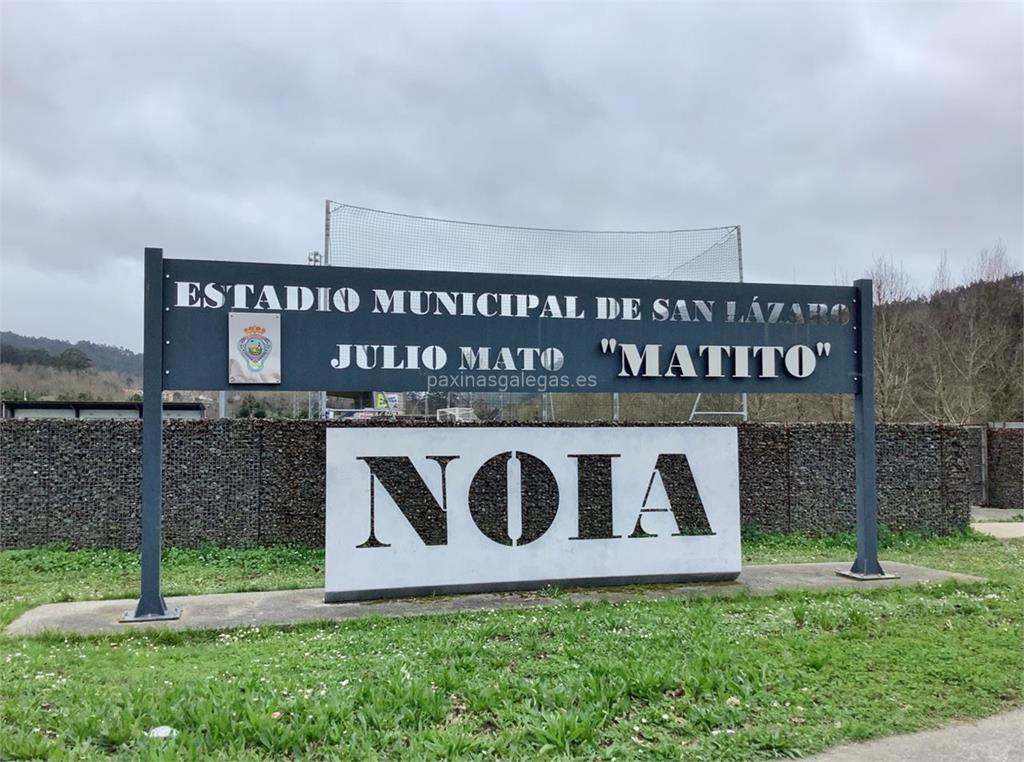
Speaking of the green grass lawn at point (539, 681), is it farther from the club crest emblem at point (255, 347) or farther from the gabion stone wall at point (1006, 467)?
the gabion stone wall at point (1006, 467)

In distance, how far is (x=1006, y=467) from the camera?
62.7ft

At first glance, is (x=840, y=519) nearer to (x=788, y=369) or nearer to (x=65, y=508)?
(x=788, y=369)

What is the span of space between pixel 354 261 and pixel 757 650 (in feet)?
23.9

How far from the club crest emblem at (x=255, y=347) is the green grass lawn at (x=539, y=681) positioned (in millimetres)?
2355

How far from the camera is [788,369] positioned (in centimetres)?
852

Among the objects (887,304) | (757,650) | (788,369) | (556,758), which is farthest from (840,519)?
(887,304)

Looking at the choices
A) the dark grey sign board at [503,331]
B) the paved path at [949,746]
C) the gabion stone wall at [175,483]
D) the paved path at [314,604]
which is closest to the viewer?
the paved path at [949,746]

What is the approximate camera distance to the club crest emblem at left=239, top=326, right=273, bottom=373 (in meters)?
7.27

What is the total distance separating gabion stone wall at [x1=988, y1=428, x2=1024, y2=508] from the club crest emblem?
59.5ft

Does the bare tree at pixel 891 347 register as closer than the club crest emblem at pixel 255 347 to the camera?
No

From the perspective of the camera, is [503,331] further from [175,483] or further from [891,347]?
[891,347]

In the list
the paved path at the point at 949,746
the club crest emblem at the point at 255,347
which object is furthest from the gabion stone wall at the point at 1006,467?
the club crest emblem at the point at 255,347

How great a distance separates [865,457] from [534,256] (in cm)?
523

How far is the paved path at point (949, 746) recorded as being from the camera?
13.1 ft
